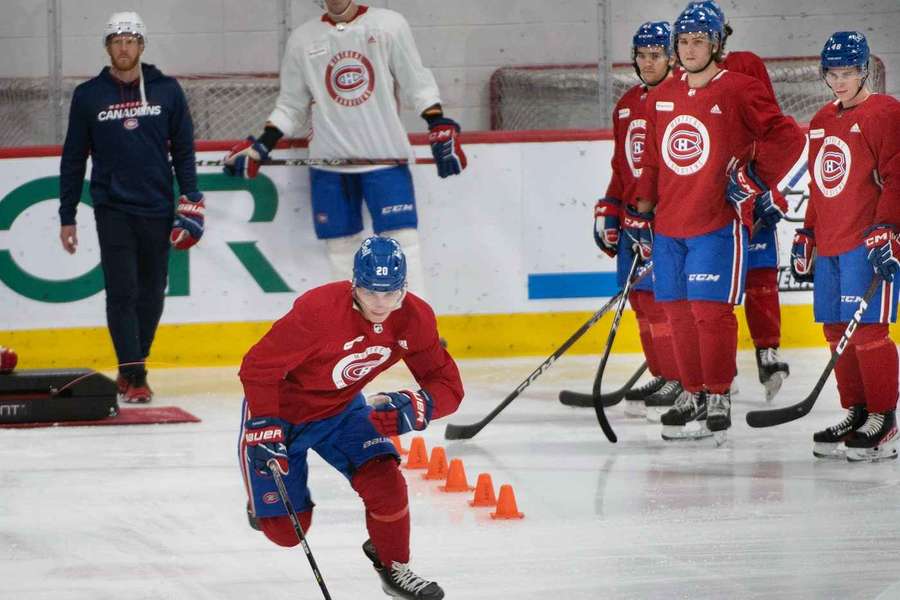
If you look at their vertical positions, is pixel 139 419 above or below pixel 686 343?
below

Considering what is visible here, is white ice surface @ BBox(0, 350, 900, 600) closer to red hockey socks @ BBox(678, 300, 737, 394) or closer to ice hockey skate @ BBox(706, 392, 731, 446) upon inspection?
ice hockey skate @ BBox(706, 392, 731, 446)

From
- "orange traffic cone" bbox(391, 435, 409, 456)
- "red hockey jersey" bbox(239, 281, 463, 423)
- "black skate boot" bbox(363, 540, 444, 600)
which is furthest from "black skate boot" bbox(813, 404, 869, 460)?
"black skate boot" bbox(363, 540, 444, 600)

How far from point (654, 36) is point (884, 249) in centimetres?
141

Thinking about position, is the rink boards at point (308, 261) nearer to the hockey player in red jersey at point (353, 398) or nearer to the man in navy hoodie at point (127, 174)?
the man in navy hoodie at point (127, 174)

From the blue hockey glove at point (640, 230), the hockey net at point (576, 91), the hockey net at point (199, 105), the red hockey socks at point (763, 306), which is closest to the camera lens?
the blue hockey glove at point (640, 230)

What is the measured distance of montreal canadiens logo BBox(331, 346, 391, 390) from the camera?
3627 millimetres

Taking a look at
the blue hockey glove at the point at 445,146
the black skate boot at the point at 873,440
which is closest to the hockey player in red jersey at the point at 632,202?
the black skate boot at the point at 873,440

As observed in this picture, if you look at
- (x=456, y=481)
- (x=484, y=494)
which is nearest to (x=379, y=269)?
(x=484, y=494)

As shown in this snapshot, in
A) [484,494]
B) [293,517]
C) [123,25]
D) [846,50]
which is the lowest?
[484,494]

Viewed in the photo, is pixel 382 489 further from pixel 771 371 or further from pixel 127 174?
pixel 127 174

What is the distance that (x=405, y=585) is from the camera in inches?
141

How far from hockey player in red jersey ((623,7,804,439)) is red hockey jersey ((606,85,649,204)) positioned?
1.63 ft

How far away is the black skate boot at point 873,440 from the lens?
520 centimetres

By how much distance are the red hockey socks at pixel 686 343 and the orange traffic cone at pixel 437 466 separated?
3.28ft
